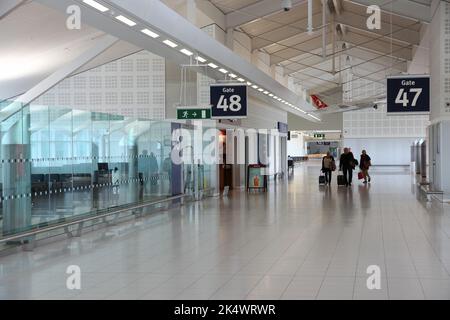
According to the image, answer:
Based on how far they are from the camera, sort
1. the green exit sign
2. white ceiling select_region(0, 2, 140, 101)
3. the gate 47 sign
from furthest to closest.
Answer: the green exit sign, the gate 47 sign, white ceiling select_region(0, 2, 140, 101)

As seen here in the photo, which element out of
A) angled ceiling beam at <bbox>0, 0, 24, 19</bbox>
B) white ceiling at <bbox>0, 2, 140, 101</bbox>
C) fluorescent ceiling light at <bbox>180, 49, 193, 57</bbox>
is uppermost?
white ceiling at <bbox>0, 2, 140, 101</bbox>

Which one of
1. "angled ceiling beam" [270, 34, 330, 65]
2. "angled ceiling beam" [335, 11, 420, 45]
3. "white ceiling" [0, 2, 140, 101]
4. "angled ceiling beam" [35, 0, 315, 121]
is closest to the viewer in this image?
"angled ceiling beam" [35, 0, 315, 121]

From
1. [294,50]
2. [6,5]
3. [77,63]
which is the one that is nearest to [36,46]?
[77,63]

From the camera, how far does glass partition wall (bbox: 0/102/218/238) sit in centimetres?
963

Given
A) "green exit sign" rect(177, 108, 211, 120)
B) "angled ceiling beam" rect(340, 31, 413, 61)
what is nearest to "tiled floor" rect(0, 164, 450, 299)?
"green exit sign" rect(177, 108, 211, 120)

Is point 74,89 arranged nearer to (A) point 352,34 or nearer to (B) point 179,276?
(A) point 352,34

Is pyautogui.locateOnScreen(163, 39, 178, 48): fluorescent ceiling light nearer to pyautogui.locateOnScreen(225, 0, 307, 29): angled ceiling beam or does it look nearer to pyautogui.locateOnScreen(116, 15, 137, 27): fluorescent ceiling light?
pyautogui.locateOnScreen(116, 15, 137, 27): fluorescent ceiling light

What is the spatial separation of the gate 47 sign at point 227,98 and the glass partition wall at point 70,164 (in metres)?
1.64

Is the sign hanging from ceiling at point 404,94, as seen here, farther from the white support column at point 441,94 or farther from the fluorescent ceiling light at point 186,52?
the fluorescent ceiling light at point 186,52

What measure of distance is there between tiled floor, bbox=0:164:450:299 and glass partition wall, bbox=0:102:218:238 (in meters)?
0.72

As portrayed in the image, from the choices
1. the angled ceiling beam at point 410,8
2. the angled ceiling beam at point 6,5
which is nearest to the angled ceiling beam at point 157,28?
the angled ceiling beam at point 6,5

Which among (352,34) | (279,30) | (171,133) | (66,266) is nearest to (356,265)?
(66,266)

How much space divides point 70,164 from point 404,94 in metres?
8.91

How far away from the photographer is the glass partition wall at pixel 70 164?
9633 millimetres
